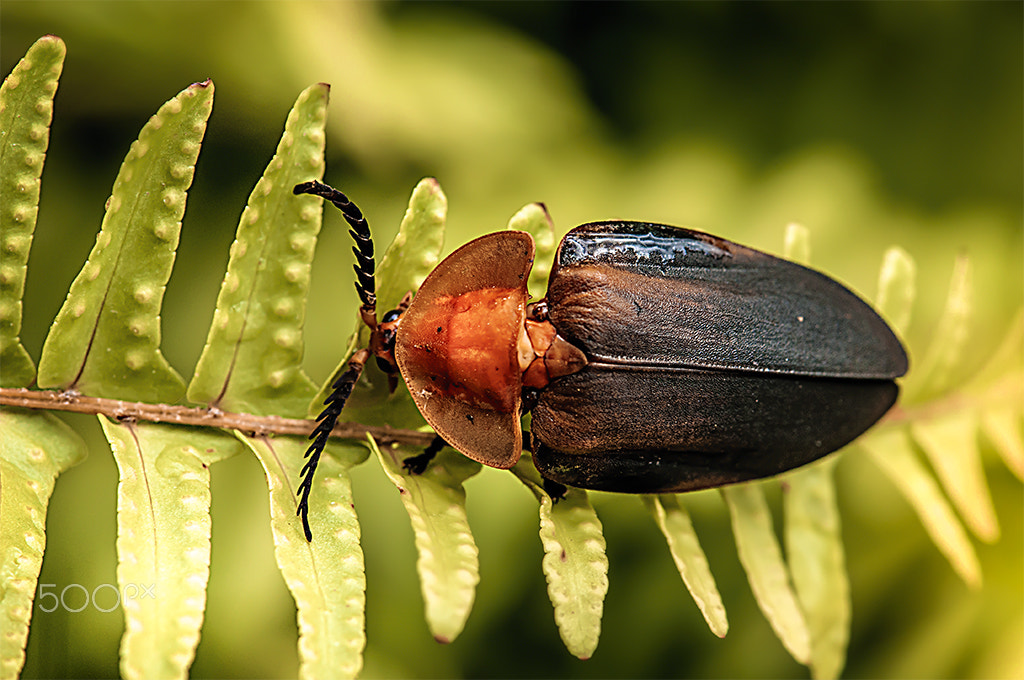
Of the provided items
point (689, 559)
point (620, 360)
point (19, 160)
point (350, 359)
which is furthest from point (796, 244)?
point (19, 160)

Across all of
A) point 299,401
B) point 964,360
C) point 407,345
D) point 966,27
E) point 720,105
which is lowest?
point 964,360

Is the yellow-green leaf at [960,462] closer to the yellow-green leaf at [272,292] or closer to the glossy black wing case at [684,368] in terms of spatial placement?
the glossy black wing case at [684,368]

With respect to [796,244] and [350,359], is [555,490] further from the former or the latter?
[796,244]

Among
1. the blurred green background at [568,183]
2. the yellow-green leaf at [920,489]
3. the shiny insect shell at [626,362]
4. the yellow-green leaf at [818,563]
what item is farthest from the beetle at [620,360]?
the blurred green background at [568,183]

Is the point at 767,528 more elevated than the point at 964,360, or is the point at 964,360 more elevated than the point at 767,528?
the point at 964,360

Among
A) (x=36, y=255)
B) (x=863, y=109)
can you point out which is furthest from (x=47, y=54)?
(x=863, y=109)

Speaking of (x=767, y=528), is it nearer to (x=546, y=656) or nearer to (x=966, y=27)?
(x=546, y=656)

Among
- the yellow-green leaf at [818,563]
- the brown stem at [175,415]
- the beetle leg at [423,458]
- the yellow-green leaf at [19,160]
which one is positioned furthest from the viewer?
the yellow-green leaf at [818,563]

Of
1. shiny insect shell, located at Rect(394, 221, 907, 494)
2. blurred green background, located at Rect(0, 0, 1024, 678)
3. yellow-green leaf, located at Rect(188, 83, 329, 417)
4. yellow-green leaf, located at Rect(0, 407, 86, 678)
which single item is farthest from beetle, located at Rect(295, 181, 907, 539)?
blurred green background, located at Rect(0, 0, 1024, 678)

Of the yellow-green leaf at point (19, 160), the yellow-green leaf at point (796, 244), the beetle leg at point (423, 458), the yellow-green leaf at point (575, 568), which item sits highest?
the yellow-green leaf at point (19, 160)
